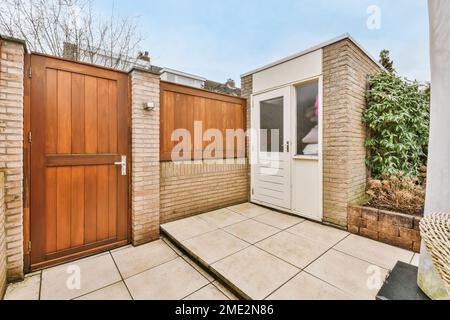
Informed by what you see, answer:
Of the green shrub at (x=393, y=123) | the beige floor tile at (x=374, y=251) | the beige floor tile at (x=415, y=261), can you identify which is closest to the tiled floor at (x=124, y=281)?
the beige floor tile at (x=374, y=251)

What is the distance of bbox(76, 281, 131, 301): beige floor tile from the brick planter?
10.1 feet

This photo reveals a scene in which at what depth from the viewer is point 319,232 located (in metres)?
2.93

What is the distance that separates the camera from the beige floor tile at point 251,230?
2770 millimetres

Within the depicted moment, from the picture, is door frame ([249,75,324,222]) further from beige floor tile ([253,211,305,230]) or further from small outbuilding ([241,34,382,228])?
beige floor tile ([253,211,305,230])

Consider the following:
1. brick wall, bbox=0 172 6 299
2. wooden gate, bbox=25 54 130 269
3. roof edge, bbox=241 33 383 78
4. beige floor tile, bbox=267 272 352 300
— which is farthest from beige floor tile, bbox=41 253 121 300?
roof edge, bbox=241 33 383 78

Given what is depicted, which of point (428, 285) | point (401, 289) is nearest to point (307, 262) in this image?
point (401, 289)

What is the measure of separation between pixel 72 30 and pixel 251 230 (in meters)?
Result: 6.55

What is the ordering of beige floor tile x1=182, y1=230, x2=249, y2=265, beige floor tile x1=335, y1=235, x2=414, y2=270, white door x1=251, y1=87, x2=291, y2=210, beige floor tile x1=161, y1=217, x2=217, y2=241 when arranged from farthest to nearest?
white door x1=251, y1=87, x2=291, y2=210, beige floor tile x1=161, y1=217, x2=217, y2=241, beige floor tile x1=182, y1=230, x2=249, y2=265, beige floor tile x1=335, y1=235, x2=414, y2=270

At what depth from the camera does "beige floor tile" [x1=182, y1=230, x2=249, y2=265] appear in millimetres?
2297

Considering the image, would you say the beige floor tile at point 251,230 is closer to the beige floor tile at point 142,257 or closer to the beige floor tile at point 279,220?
the beige floor tile at point 279,220

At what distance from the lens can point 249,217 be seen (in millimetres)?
3559

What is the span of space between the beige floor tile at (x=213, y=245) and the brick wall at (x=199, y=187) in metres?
0.83

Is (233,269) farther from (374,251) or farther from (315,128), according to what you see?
(315,128)

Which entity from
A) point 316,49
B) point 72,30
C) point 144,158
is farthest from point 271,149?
point 72,30
